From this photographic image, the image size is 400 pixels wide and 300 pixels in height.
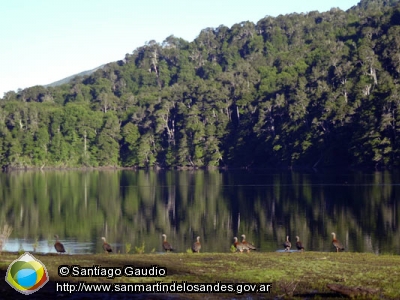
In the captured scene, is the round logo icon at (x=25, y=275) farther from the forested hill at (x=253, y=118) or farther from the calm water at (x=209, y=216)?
the forested hill at (x=253, y=118)

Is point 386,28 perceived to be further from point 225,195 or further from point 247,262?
point 247,262

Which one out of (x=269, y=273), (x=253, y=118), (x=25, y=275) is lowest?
(x=269, y=273)

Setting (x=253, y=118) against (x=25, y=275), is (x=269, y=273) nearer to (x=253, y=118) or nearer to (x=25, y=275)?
(x=25, y=275)

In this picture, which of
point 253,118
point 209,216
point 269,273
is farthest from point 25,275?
point 253,118

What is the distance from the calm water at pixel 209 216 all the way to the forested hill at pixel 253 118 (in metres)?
41.9

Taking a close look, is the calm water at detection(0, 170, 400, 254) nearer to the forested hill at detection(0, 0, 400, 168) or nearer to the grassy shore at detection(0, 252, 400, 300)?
the grassy shore at detection(0, 252, 400, 300)

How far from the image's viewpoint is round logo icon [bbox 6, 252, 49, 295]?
48.2 feet

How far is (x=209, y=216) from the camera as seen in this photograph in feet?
159

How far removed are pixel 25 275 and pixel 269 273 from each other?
6883 millimetres

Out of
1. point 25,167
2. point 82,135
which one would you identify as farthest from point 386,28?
point 25,167

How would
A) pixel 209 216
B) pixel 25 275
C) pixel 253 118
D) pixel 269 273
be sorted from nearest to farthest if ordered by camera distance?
pixel 25 275
pixel 269 273
pixel 209 216
pixel 253 118

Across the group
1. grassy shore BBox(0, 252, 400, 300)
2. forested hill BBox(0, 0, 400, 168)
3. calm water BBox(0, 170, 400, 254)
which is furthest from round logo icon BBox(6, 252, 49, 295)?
forested hill BBox(0, 0, 400, 168)

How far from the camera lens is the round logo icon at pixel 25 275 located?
14688 millimetres

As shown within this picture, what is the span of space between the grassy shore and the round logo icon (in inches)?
6.0
